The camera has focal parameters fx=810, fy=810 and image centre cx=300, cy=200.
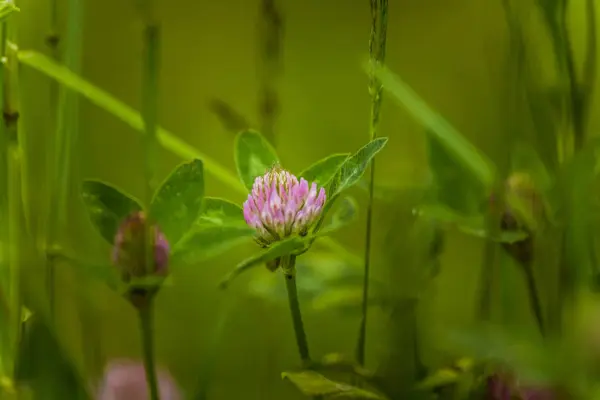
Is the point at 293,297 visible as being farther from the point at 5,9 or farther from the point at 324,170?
the point at 5,9

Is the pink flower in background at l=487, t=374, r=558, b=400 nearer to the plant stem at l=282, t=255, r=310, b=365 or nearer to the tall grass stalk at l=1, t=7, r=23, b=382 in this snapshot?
the plant stem at l=282, t=255, r=310, b=365

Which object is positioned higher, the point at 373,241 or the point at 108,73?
the point at 108,73

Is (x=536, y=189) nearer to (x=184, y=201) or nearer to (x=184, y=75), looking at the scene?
(x=184, y=201)

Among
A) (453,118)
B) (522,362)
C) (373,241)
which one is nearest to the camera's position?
(522,362)

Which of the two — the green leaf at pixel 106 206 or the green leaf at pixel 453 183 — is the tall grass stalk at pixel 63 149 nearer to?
the green leaf at pixel 106 206

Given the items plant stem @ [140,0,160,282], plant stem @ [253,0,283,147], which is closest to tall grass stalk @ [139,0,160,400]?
plant stem @ [140,0,160,282]

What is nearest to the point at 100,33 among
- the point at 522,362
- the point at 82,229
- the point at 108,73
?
the point at 108,73
